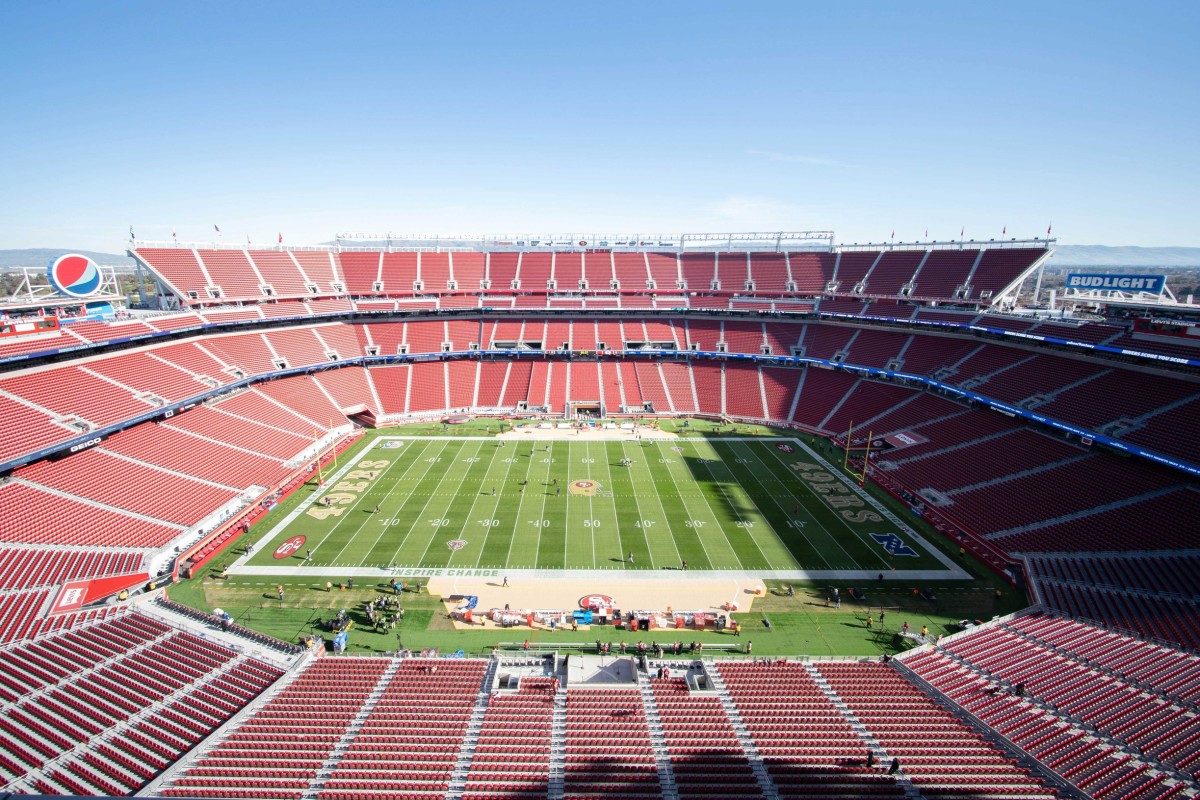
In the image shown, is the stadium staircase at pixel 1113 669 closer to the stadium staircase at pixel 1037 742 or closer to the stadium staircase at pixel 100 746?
the stadium staircase at pixel 1037 742

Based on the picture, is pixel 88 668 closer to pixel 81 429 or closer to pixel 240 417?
pixel 81 429

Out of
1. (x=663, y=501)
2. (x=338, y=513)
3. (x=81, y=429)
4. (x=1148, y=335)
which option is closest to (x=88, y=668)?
(x=338, y=513)

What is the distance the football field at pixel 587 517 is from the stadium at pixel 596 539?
30 cm

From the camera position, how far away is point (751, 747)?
16.8 m

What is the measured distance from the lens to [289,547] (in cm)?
3067

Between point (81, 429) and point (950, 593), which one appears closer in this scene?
point (950, 593)

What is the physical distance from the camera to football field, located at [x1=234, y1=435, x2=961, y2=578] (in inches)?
1172

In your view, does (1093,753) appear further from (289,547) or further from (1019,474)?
(289,547)

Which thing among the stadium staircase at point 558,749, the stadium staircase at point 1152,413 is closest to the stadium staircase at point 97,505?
the stadium staircase at point 558,749

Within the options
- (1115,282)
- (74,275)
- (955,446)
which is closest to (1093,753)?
(955,446)

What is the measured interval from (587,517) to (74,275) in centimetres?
4320

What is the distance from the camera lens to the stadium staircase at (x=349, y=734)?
49.3ft

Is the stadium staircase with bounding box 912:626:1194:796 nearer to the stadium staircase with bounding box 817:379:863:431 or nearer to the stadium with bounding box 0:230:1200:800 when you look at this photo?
the stadium with bounding box 0:230:1200:800

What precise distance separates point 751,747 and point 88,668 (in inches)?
909
